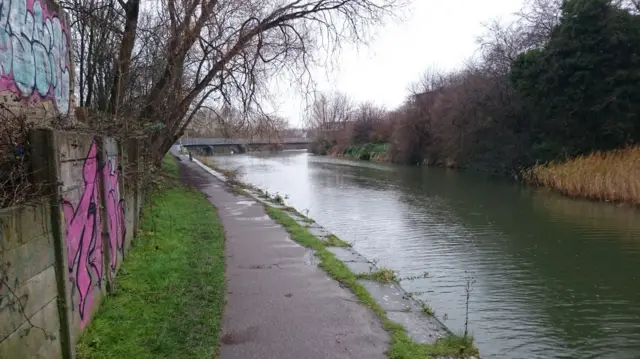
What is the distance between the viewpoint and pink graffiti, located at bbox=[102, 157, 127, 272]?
6.08 metres

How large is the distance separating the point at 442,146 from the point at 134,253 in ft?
119

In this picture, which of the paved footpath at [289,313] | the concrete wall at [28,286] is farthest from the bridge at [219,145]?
the concrete wall at [28,286]

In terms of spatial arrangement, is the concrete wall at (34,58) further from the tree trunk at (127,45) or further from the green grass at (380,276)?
the green grass at (380,276)

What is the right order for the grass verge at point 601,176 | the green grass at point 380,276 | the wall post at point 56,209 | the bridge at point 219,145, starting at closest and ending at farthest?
the wall post at point 56,209 → the green grass at point 380,276 → the grass verge at point 601,176 → the bridge at point 219,145

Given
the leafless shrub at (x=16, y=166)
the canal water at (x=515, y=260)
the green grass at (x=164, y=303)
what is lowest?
the canal water at (x=515, y=260)

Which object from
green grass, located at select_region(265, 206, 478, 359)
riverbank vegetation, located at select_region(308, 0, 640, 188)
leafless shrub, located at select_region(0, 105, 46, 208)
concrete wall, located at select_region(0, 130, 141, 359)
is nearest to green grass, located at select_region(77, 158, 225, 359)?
concrete wall, located at select_region(0, 130, 141, 359)

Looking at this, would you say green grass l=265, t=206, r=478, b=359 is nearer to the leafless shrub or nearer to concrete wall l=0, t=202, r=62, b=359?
concrete wall l=0, t=202, r=62, b=359

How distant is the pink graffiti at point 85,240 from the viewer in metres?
4.31

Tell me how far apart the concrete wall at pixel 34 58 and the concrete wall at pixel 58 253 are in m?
0.76

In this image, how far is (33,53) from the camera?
5410 mm

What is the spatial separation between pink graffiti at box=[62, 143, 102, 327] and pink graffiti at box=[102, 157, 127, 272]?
54 cm

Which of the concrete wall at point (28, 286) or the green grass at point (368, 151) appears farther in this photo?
the green grass at point (368, 151)

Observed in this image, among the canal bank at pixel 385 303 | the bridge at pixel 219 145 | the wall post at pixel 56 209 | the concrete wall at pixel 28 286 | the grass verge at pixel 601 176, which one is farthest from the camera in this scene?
the bridge at pixel 219 145

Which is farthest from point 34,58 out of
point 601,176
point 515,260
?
point 601,176
